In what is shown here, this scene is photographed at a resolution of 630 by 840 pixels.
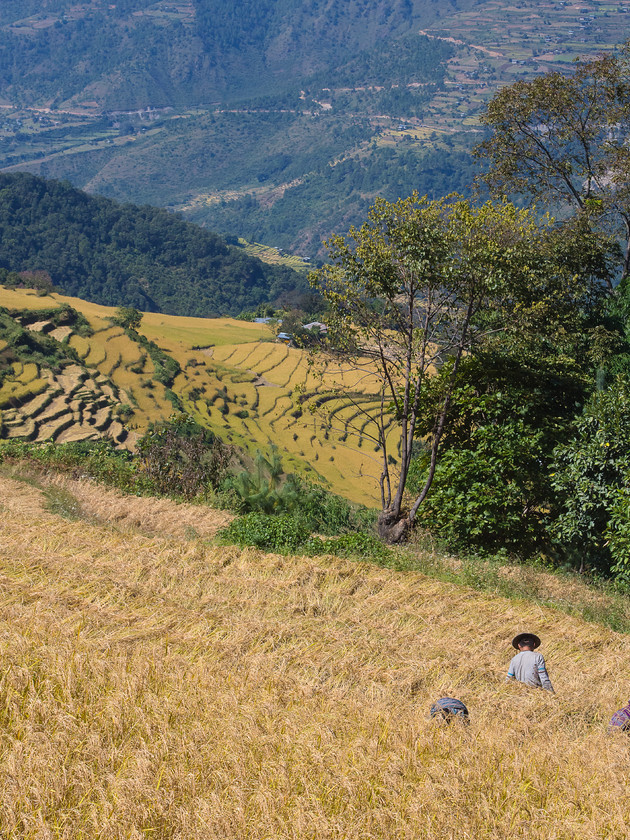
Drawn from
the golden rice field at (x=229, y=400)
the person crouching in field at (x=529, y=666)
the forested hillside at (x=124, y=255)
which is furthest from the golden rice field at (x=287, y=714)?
the forested hillside at (x=124, y=255)

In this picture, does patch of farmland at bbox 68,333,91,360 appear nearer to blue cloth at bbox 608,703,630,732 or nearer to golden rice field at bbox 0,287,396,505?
golden rice field at bbox 0,287,396,505

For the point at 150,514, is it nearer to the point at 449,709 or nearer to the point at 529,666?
the point at 529,666

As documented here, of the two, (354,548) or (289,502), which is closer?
(354,548)

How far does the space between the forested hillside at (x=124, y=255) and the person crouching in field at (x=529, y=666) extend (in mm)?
113077

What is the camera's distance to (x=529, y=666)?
541 centimetres

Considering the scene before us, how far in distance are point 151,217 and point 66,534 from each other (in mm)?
135967

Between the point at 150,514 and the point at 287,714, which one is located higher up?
the point at 287,714

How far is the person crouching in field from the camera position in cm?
536

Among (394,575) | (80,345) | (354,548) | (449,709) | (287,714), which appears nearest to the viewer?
(287,714)

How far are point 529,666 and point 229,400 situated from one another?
3300cm

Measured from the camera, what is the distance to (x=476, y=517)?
10742mm

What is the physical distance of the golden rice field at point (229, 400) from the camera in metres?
26.1

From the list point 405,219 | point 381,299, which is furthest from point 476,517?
point 405,219

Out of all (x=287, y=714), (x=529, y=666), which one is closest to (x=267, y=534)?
(x=529, y=666)
